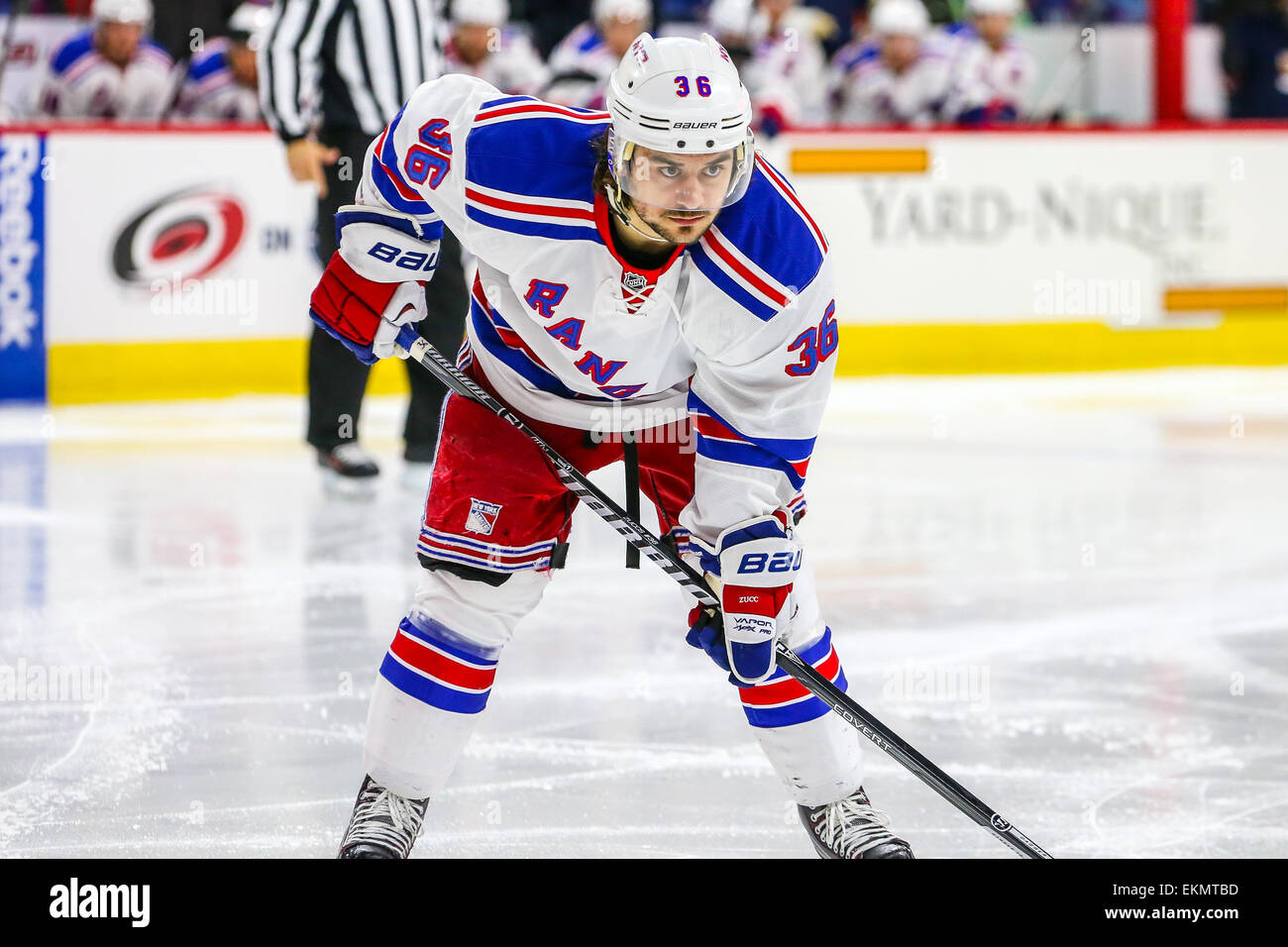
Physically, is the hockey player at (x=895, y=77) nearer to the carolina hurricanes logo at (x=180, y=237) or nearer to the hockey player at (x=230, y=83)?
the hockey player at (x=230, y=83)

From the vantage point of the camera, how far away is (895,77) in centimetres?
755

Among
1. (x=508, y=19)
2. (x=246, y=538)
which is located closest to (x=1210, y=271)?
(x=508, y=19)

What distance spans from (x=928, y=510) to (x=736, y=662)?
2.56m

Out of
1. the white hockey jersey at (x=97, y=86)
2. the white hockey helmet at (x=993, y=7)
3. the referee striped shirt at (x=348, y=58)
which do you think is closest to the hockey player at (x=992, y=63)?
the white hockey helmet at (x=993, y=7)

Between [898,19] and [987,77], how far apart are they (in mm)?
462

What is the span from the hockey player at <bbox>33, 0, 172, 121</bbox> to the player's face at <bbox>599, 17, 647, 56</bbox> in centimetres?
166

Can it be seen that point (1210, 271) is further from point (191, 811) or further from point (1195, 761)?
point (191, 811)

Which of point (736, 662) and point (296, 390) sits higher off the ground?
point (736, 662)

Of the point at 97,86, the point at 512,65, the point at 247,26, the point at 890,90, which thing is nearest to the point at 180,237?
the point at 97,86

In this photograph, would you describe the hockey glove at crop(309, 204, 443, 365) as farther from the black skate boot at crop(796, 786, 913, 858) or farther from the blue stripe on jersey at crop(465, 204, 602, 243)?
the black skate boot at crop(796, 786, 913, 858)

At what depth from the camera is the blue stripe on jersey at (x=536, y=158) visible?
2.06 meters

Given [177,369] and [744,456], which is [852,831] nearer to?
[744,456]

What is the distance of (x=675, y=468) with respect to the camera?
226cm
